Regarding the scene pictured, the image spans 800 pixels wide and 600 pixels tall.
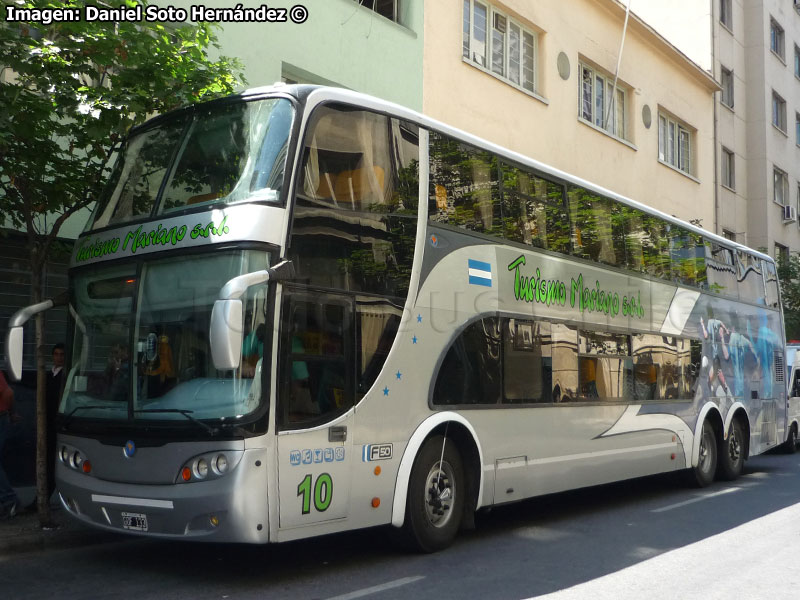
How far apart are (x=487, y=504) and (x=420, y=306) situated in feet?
6.83

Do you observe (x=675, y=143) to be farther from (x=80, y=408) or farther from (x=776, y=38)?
(x=80, y=408)

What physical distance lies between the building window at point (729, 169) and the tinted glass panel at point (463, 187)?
83.6 ft

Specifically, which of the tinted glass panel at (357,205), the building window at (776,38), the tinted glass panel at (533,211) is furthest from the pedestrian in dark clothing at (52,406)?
the building window at (776,38)

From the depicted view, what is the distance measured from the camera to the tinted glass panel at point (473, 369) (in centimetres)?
837

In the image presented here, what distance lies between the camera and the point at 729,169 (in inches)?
1292

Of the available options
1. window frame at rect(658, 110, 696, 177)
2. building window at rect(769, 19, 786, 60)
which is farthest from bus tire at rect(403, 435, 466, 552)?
building window at rect(769, 19, 786, 60)

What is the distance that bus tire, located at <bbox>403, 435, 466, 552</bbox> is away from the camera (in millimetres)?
7832

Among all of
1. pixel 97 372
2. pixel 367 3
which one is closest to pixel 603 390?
pixel 97 372

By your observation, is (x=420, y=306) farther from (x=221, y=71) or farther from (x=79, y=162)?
(x=79, y=162)

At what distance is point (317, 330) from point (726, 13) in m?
30.7

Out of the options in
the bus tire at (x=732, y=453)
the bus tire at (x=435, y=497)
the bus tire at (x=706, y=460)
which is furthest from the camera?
the bus tire at (x=732, y=453)

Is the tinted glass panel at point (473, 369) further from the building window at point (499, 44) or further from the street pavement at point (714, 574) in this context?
the building window at point (499, 44)

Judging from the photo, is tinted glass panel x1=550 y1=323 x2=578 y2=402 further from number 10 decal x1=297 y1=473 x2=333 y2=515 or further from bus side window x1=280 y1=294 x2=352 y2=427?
number 10 decal x1=297 y1=473 x2=333 y2=515

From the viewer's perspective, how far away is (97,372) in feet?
23.9
